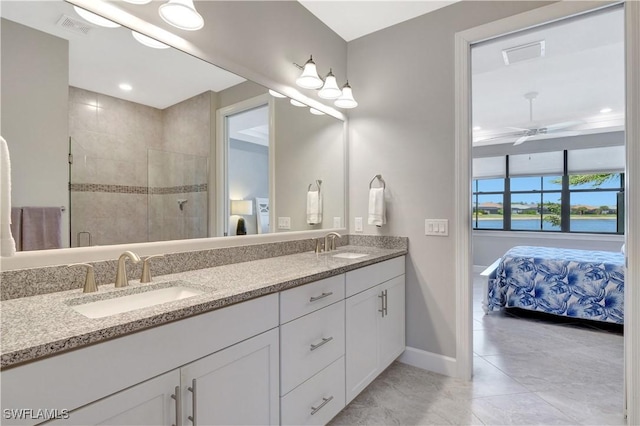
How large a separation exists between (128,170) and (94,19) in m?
0.60

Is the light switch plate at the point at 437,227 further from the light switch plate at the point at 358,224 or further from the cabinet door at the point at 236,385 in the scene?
the cabinet door at the point at 236,385

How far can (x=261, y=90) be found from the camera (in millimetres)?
2008

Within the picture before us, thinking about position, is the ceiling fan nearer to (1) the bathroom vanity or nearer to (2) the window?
(2) the window

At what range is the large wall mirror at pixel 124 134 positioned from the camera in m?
1.13

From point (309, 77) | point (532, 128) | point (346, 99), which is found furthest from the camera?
point (532, 128)

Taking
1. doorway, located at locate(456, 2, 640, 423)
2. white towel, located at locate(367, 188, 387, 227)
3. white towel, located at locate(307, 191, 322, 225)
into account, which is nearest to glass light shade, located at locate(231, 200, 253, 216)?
white towel, located at locate(307, 191, 322, 225)

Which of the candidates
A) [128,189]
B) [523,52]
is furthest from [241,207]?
[523,52]

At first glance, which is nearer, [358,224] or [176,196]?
[176,196]

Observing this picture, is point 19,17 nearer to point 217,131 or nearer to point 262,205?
point 217,131

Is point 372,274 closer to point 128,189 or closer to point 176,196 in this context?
point 176,196

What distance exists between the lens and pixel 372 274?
1.96 meters

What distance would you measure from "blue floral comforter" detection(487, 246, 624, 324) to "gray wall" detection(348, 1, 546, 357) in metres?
1.77

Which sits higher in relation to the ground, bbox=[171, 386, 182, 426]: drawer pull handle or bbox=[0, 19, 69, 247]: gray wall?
bbox=[0, 19, 69, 247]: gray wall

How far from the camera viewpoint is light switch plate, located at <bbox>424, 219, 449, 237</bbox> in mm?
2238
